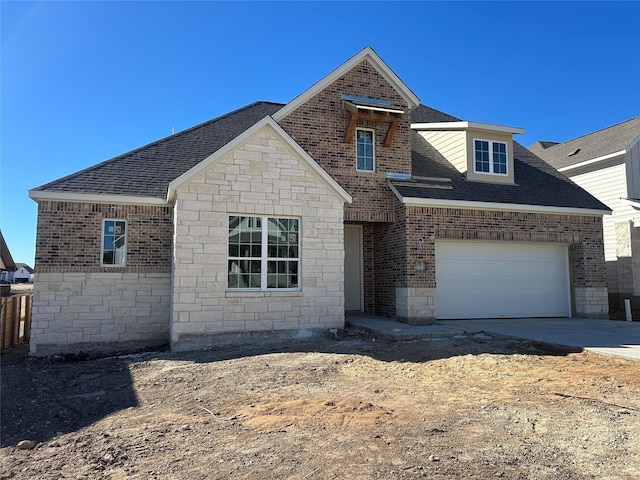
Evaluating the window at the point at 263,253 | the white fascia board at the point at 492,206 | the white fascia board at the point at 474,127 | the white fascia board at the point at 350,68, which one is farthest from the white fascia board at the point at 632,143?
the window at the point at 263,253

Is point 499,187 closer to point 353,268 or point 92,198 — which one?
point 353,268

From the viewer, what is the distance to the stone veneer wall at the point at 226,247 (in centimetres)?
1052

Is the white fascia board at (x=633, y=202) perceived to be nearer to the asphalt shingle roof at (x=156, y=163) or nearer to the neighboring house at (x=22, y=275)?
the asphalt shingle roof at (x=156, y=163)

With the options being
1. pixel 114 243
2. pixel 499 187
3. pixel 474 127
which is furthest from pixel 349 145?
pixel 114 243

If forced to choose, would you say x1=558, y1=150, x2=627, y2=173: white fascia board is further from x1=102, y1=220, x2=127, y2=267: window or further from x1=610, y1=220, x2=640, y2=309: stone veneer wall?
x1=102, y1=220, x2=127, y2=267: window

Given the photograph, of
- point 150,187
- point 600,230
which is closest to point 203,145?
point 150,187

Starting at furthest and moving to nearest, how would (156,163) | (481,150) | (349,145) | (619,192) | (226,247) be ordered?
(619,192)
(481,150)
(349,145)
(156,163)
(226,247)

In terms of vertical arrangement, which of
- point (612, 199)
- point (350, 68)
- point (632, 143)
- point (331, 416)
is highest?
point (350, 68)

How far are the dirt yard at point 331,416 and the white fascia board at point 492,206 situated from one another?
474 centimetres

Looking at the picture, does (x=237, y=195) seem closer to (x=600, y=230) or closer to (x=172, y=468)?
(x=172, y=468)

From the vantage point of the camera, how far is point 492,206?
13.7 metres

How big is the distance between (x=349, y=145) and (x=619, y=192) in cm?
1218

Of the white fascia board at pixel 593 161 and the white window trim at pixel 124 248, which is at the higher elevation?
the white fascia board at pixel 593 161

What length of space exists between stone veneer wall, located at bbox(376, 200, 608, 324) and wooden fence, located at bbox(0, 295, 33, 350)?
34.3ft
